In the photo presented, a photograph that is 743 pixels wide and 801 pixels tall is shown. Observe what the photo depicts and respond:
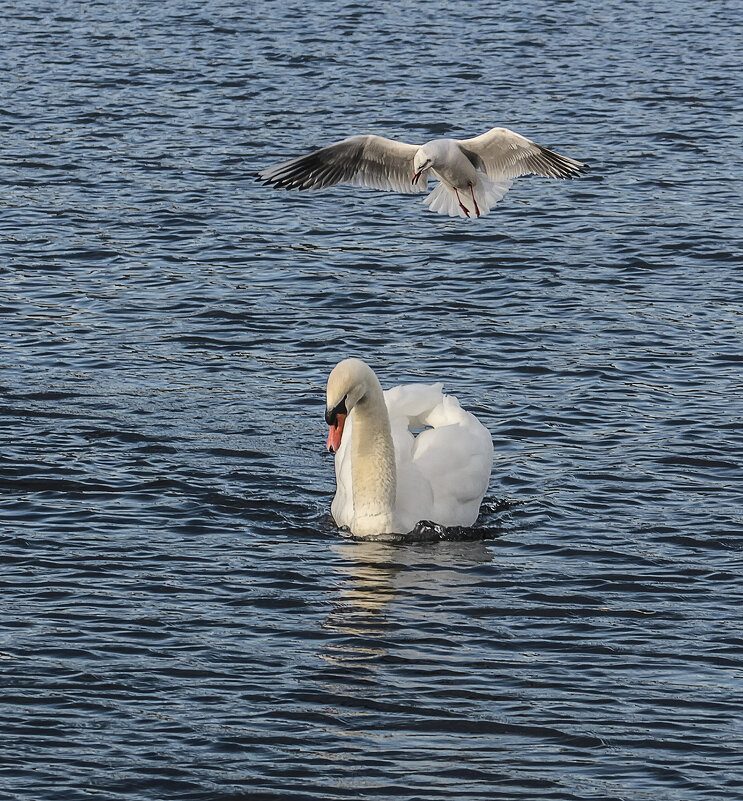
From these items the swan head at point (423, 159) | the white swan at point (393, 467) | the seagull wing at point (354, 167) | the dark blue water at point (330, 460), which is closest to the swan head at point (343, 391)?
the white swan at point (393, 467)

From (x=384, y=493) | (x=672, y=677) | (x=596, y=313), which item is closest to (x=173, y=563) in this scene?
(x=384, y=493)

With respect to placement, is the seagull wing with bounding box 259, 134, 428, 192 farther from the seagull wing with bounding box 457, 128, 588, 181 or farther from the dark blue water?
the dark blue water

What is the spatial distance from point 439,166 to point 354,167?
32.7 inches

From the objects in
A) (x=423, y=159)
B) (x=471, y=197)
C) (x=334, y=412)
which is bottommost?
(x=334, y=412)

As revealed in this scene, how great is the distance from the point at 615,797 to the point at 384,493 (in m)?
4.28

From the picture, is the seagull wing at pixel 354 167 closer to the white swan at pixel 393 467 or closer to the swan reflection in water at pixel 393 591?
the white swan at pixel 393 467

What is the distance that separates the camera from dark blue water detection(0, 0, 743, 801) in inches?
367

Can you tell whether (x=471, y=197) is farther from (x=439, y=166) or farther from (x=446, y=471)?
(x=446, y=471)

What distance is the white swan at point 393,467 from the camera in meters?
12.4

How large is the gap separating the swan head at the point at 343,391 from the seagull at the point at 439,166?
3446 millimetres

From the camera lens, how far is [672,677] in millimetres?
10062

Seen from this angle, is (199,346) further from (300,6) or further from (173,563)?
(300,6)

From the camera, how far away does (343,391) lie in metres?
12.3

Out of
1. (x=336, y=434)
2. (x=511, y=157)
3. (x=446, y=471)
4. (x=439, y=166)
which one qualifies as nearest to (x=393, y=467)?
(x=446, y=471)
